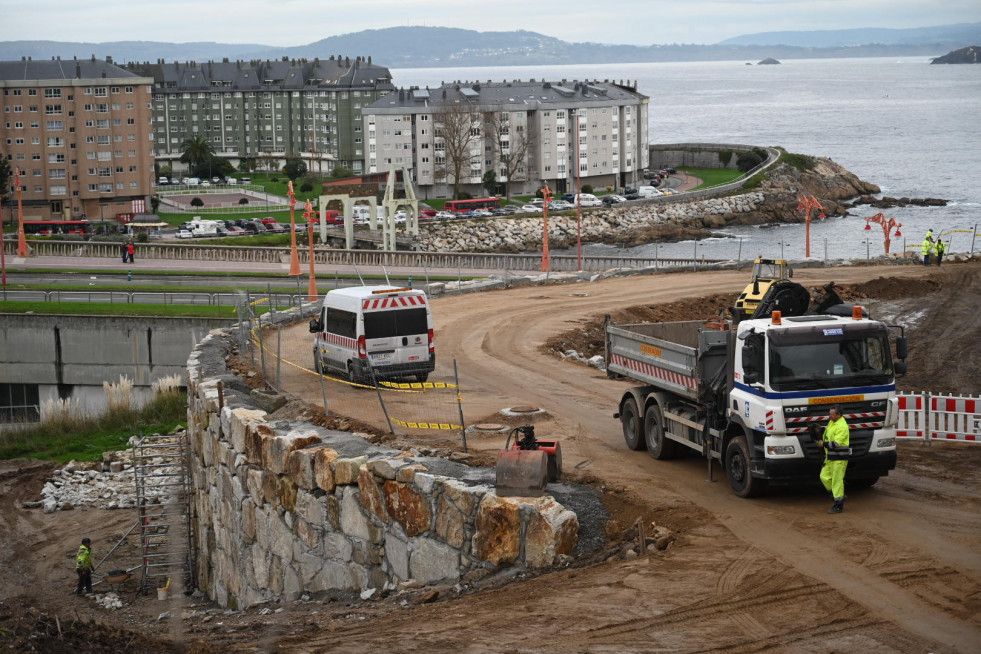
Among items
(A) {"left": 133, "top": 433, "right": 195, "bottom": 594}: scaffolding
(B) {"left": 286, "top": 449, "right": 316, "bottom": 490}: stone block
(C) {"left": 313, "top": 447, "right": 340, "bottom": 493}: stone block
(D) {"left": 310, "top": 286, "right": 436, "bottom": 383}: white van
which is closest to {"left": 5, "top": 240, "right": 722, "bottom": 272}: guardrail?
(D) {"left": 310, "top": 286, "right": 436, "bottom": 383}: white van

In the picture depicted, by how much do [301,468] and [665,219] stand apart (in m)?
95.8

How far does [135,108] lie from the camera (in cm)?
11281

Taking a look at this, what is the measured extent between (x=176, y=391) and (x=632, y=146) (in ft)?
324

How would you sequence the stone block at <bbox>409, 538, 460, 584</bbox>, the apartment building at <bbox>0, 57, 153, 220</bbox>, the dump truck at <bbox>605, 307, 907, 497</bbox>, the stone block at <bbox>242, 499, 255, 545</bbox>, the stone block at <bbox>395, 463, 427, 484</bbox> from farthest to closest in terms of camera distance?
the apartment building at <bbox>0, 57, 153, 220</bbox> < the stone block at <bbox>242, 499, 255, 545</bbox> < the dump truck at <bbox>605, 307, 907, 497</bbox> < the stone block at <bbox>395, 463, 427, 484</bbox> < the stone block at <bbox>409, 538, 460, 584</bbox>

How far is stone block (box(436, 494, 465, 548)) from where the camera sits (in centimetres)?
1384

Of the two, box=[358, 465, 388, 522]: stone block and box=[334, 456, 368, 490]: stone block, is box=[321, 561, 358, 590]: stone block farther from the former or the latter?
box=[334, 456, 368, 490]: stone block

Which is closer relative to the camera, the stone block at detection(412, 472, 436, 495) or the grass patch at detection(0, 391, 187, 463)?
the stone block at detection(412, 472, 436, 495)

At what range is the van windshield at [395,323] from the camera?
2431cm

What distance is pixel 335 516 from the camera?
1574 cm

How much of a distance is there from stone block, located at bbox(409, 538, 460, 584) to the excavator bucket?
970 millimetres

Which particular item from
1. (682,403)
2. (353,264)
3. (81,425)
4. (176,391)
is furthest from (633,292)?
(353,264)

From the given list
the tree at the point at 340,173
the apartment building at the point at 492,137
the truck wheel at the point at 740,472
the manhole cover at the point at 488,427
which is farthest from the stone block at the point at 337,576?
the tree at the point at 340,173

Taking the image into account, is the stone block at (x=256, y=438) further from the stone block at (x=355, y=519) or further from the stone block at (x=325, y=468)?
the stone block at (x=355, y=519)

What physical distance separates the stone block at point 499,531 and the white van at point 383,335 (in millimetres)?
10773
